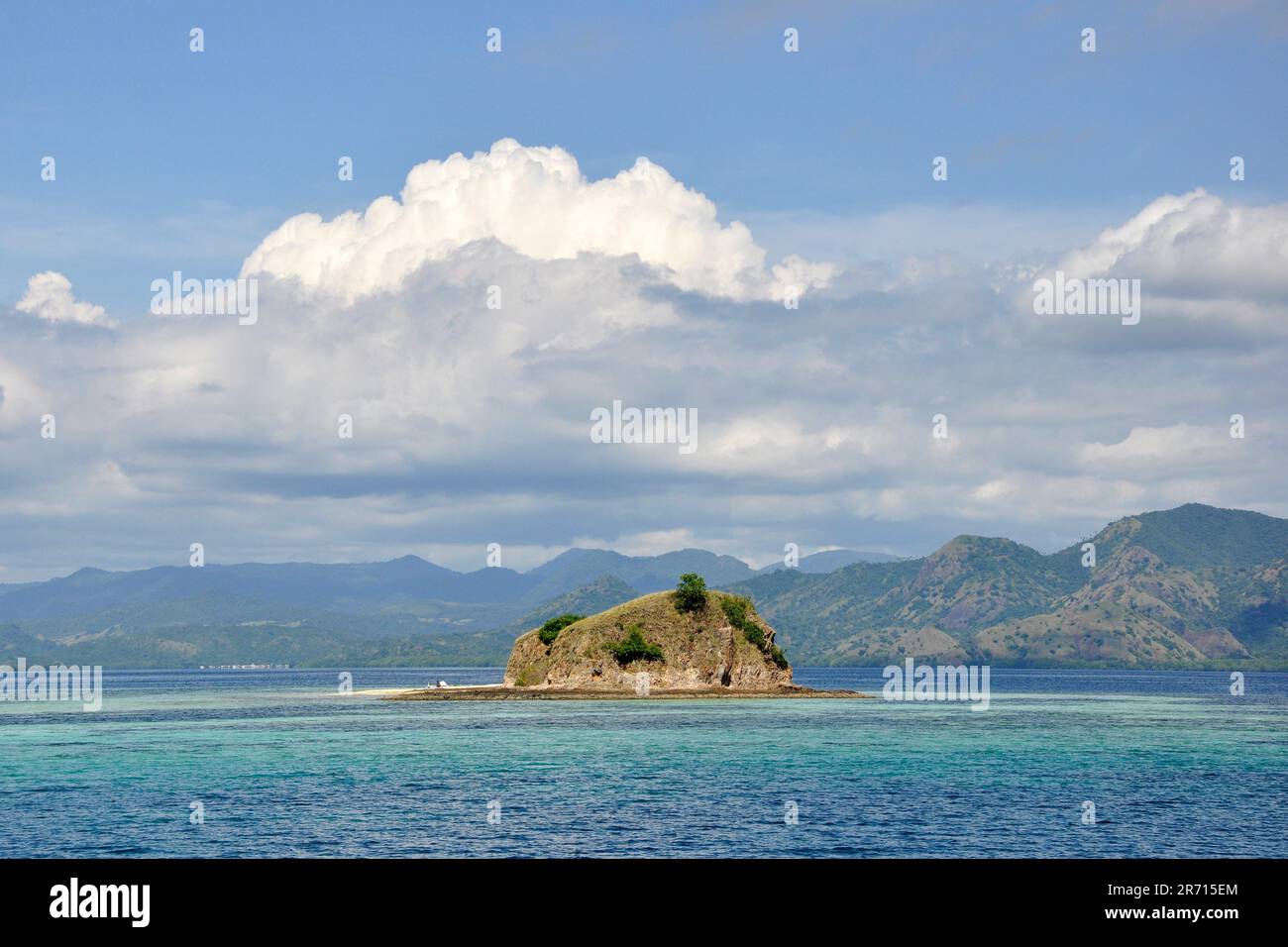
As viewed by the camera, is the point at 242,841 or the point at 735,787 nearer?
the point at 242,841

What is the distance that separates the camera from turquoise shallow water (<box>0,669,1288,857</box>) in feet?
214

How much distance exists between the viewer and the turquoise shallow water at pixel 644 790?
65.2m

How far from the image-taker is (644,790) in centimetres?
8775

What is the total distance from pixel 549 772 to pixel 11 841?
43.5 meters
